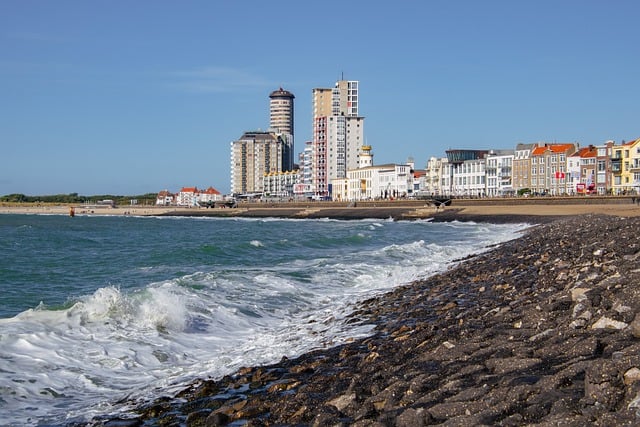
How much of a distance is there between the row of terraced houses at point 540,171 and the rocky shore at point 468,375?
73029 millimetres

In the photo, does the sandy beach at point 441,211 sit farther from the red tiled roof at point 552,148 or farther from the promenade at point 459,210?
the red tiled roof at point 552,148

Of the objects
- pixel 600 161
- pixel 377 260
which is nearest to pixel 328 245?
pixel 377 260

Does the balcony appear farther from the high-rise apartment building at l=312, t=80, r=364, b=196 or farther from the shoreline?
the high-rise apartment building at l=312, t=80, r=364, b=196

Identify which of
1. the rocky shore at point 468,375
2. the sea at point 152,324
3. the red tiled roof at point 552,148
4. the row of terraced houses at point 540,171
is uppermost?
the red tiled roof at point 552,148

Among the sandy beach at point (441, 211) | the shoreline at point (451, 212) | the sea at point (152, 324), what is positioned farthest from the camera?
the sandy beach at point (441, 211)

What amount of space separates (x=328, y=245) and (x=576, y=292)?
86.0 feet

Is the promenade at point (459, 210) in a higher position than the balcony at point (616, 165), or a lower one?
lower

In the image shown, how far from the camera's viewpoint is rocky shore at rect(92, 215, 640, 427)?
16.2 feet

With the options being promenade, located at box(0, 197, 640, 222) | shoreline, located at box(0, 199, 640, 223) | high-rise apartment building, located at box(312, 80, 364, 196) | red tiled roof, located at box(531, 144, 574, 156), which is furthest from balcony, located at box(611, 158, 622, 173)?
high-rise apartment building, located at box(312, 80, 364, 196)

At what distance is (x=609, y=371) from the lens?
5023mm

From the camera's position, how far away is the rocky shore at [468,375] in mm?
4926

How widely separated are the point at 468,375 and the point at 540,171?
97101 millimetres

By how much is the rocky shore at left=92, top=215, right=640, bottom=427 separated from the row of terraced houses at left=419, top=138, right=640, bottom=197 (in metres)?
73.0

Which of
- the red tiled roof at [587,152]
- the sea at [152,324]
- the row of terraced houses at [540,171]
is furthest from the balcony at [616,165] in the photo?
the sea at [152,324]
